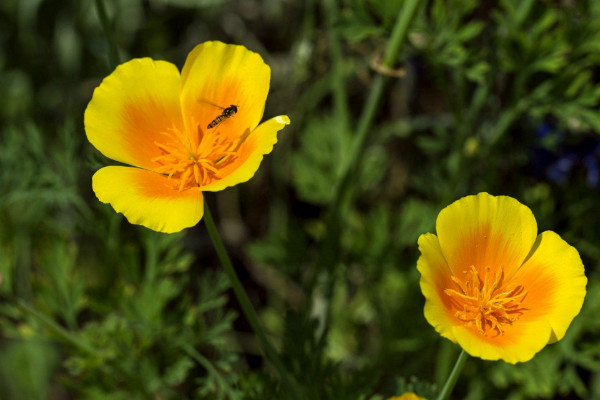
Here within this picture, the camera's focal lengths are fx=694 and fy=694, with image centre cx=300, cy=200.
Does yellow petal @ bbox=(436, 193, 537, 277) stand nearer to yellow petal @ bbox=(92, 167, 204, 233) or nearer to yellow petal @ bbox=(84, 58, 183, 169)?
yellow petal @ bbox=(92, 167, 204, 233)

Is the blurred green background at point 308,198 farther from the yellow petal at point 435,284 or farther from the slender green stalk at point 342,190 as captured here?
the yellow petal at point 435,284

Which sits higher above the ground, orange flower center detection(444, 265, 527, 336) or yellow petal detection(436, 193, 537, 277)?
yellow petal detection(436, 193, 537, 277)

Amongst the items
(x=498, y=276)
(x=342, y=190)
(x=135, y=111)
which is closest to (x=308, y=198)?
(x=342, y=190)

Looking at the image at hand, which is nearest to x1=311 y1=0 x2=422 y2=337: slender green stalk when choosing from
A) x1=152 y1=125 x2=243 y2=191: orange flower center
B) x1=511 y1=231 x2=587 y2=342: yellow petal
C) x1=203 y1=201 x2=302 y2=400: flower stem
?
x1=203 y1=201 x2=302 y2=400: flower stem

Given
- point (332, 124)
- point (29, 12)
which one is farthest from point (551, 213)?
point (29, 12)

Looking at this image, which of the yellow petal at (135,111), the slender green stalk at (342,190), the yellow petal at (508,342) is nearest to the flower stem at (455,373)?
the yellow petal at (508,342)

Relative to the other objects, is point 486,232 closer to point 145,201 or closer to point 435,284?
point 435,284
